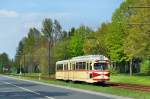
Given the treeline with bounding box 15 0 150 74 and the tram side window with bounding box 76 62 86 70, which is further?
the treeline with bounding box 15 0 150 74

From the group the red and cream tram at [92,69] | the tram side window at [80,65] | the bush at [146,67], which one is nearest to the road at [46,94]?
the red and cream tram at [92,69]

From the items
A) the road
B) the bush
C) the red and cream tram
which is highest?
the bush

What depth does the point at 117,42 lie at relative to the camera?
92.6 metres

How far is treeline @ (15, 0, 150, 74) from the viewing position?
68000mm

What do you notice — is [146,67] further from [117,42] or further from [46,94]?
[46,94]

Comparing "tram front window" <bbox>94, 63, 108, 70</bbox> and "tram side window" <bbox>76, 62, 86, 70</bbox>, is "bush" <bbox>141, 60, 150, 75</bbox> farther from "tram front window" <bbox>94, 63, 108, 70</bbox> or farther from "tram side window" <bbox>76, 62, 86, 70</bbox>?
"tram front window" <bbox>94, 63, 108, 70</bbox>

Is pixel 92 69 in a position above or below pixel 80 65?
below

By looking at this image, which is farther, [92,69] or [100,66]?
[100,66]

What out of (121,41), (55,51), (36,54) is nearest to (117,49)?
(121,41)

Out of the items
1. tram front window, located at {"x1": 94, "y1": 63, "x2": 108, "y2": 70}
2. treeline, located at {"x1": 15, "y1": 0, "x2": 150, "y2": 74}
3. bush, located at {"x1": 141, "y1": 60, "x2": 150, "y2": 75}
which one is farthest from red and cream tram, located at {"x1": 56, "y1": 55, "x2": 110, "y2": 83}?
bush, located at {"x1": 141, "y1": 60, "x2": 150, "y2": 75}

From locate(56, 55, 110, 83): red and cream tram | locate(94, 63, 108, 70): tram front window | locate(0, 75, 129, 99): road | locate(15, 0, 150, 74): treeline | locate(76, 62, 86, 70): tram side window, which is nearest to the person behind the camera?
locate(0, 75, 129, 99): road

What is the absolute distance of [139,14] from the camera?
229ft

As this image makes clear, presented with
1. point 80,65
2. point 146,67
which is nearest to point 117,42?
point 146,67

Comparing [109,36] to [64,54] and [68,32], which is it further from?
[68,32]
